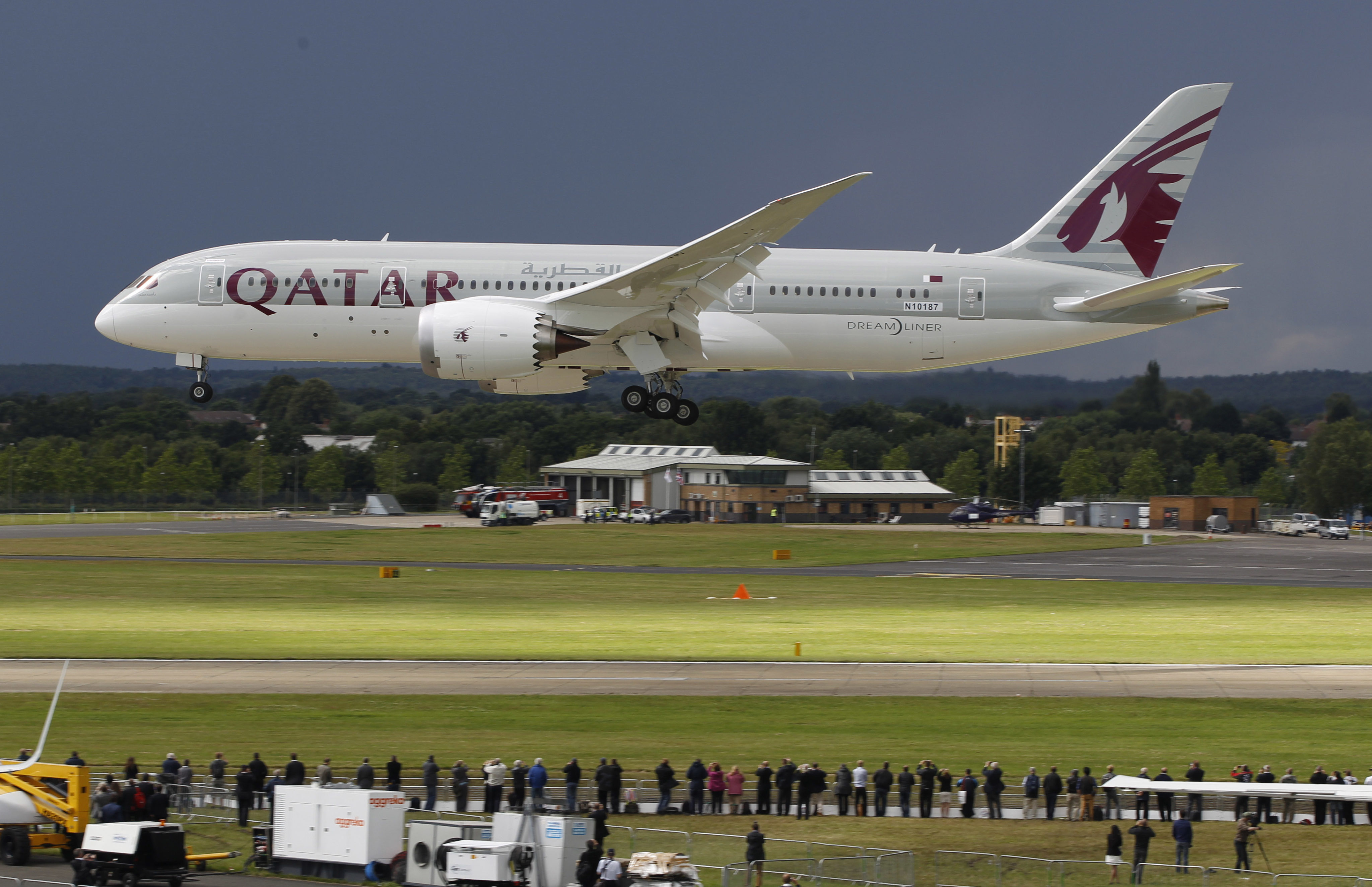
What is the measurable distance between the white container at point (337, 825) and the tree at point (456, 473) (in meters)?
117

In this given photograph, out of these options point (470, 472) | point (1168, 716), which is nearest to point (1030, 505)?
point (470, 472)

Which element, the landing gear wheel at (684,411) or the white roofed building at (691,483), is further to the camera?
the white roofed building at (691,483)

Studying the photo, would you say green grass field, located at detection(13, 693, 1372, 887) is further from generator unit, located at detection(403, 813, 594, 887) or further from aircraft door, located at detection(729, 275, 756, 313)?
aircraft door, located at detection(729, 275, 756, 313)

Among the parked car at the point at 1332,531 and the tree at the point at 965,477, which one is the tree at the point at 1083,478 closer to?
the tree at the point at 965,477

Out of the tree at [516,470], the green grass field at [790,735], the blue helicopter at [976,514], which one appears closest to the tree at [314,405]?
the tree at [516,470]

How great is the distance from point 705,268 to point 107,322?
18623 millimetres

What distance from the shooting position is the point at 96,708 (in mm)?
35156

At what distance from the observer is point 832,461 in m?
147

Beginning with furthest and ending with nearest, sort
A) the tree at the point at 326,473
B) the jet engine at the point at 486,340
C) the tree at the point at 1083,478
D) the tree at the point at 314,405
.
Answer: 1. the tree at the point at 314,405
2. the tree at the point at 326,473
3. the tree at the point at 1083,478
4. the jet engine at the point at 486,340

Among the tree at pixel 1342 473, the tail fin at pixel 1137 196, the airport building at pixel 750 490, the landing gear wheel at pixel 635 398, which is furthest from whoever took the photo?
the tree at pixel 1342 473

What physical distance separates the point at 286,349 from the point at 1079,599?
36673mm

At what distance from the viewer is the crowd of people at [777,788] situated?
26.8 meters

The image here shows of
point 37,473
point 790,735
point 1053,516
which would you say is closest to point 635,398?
point 790,735

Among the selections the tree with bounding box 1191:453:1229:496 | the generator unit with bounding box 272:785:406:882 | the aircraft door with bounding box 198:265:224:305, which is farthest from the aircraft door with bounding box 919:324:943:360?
the tree with bounding box 1191:453:1229:496
